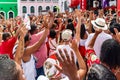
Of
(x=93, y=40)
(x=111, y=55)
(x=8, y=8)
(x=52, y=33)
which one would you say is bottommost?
(x=8, y=8)

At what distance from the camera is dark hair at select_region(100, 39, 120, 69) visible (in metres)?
2.61

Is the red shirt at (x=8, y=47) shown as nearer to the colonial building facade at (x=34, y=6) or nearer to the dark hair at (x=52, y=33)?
the dark hair at (x=52, y=33)

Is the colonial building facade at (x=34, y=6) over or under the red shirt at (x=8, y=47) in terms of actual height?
under

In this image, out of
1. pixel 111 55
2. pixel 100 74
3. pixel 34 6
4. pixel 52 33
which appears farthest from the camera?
pixel 34 6

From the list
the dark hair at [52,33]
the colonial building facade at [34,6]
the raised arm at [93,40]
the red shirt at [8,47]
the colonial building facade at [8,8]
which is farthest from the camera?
the colonial building facade at [34,6]

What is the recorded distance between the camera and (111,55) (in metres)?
2.67

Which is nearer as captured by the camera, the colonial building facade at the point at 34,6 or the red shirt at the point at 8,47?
the red shirt at the point at 8,47

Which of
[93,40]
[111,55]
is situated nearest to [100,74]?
[111,55]

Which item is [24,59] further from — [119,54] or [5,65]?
[5,65]

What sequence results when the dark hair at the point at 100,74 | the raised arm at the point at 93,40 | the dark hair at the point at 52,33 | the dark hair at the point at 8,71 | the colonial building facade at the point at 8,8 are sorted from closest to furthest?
the dark hair at the point at 100,74 < the dark hair at the point at 8,71 < the raised arm at the point at 93,40 < the dark hair at the point at 52,33 < the colonial building facade at the point at 8,8

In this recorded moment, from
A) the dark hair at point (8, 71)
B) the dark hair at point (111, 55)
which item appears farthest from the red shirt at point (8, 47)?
the dark hair at point (8, 71)

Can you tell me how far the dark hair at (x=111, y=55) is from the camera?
8.55ft

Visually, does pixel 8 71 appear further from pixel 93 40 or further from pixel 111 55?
pixel 93 40

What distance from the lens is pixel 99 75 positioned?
1918 millimetres
